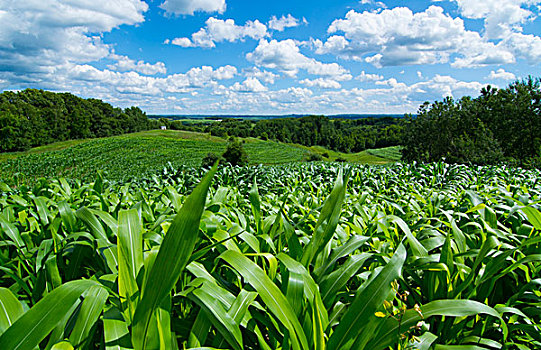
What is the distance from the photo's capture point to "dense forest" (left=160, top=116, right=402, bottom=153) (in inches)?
4486

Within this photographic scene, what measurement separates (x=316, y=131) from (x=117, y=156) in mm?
96935

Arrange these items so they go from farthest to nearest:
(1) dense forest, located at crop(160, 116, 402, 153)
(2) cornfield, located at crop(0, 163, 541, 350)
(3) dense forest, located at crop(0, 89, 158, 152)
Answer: (1) dense forest, located at crop(160, 116, 402, 153)
(3) dense forest, located at crop(0, 89, 158, 152)
(2) cornfield, located at crop(0, 163, 541, 350)

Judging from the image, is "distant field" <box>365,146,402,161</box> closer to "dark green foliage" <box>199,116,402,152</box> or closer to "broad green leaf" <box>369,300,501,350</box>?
"dark green foliage" <box>199,116,402,152</box>

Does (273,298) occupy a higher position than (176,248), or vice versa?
(176,248)

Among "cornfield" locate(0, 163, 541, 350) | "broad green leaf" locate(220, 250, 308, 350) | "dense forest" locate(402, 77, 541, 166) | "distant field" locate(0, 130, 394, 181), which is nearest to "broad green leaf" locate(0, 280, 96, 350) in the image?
"cornfield" locate(0, 163, 541, 350)

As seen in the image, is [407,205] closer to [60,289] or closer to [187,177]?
[60,289]

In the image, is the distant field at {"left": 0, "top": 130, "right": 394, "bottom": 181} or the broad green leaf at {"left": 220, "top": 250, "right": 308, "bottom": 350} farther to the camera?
the distant field at {"left": 0, "top": 130, "right": 394, "bottom": 181}

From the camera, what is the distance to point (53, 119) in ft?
246

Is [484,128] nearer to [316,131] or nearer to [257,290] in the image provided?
[257,290]

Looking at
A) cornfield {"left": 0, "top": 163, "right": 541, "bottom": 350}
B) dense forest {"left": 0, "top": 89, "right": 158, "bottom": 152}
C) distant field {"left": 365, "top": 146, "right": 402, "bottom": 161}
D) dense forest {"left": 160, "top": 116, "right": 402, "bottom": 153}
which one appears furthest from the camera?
dense forest {"left": 160, "top": 116, "right": 402, "bottom": 153}

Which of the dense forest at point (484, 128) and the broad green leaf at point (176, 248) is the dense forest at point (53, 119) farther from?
the broad green leaf at point (176, 248)

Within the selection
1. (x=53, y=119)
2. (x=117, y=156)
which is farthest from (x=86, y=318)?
(x=53, y=119)

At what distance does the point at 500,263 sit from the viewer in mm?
1294

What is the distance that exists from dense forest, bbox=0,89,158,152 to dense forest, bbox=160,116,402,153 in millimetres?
23490
